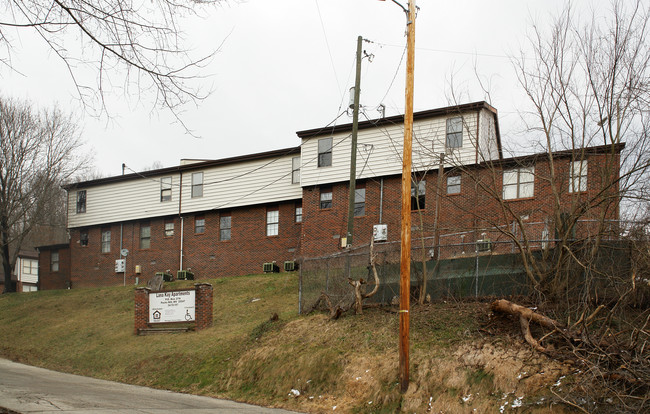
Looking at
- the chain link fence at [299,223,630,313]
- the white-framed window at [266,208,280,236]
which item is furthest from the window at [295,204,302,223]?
the chain link fence at [299,223,630,313]

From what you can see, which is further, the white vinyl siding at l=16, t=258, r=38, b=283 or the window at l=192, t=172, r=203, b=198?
the white vinyl siding at l=16, t=258, r=38, b=283

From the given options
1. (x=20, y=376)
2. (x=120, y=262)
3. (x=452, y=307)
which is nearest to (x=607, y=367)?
(x=452, y=307)

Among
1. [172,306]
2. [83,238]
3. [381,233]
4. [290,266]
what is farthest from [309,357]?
[83,238]

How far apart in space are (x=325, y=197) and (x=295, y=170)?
132 inches

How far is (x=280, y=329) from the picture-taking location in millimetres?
20484

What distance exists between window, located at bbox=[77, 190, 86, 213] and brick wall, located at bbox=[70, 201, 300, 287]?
1469 millimetres

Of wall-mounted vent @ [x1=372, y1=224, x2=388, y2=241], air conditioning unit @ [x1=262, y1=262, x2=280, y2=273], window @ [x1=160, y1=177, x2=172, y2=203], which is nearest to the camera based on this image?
wall-mounted vent @ [x1=372, y1=224, x2=388, y2=241]

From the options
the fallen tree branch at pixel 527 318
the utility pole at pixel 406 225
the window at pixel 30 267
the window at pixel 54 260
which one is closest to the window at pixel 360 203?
the fallen tree branch at pixel 527 318

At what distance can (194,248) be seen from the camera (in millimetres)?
39031

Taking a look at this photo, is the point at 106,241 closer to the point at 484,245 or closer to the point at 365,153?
the point at 365,153

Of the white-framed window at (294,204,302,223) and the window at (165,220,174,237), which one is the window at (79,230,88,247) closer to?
the window at (165,220,174,237)

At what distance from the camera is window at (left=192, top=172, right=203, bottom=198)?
39375mm

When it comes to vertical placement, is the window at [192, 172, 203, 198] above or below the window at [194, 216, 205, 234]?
above

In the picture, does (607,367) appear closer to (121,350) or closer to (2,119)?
(121,350)
